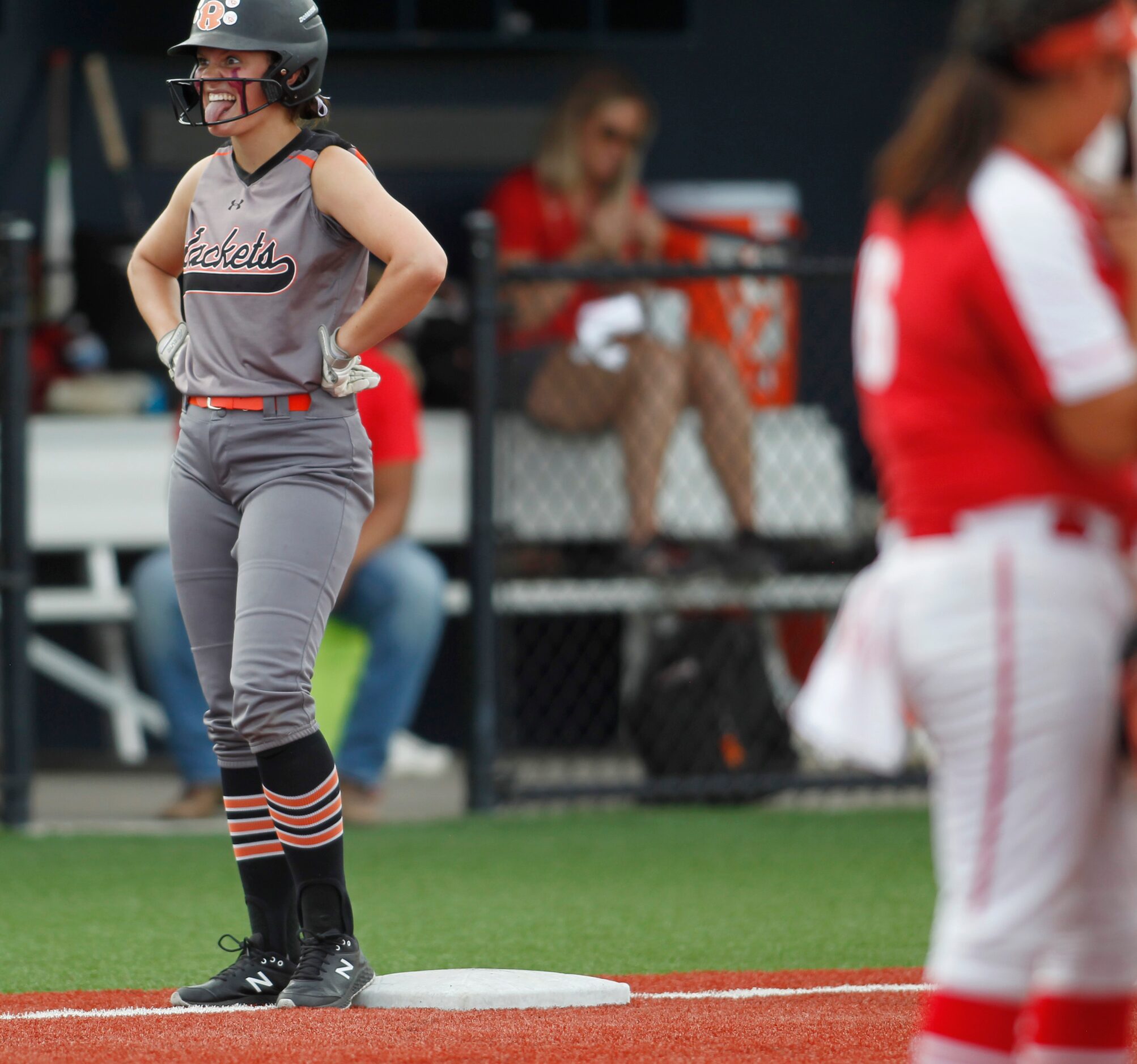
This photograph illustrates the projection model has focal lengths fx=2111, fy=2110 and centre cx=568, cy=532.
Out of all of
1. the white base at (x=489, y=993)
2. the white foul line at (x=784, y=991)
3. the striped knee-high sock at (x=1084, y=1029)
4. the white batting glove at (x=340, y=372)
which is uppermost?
the white batting glove at (x=340, y=372)

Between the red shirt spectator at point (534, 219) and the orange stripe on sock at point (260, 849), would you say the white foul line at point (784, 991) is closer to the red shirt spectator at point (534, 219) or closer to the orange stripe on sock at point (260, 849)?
the orange stripe on sock at point (260, 849)

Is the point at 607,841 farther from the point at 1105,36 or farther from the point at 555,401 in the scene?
the point at 1105,36

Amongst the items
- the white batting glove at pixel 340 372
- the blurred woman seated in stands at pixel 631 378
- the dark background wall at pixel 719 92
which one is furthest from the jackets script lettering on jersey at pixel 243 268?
the dark background wall at pixel 719 92

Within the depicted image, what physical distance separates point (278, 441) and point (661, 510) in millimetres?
3937

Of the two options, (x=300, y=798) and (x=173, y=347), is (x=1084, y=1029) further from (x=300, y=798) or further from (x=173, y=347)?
(x=173, y=347)

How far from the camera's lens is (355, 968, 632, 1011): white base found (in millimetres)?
4188

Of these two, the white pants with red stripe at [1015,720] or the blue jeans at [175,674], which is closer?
the white pants with red stripe at [1015,720]

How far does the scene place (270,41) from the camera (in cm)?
416

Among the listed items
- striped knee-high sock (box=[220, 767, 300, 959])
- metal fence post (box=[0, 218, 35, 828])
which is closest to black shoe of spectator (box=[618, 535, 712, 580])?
metal fence post (box=[0, 218, 35, 828])

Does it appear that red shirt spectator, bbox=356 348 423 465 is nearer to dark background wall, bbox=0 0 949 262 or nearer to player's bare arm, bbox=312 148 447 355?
dark background wall, bbox=0 0 949 262

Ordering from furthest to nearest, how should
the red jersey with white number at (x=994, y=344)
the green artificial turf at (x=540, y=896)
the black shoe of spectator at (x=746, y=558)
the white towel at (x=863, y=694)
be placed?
the black shoe of spectator at (x=746, y=558)
the green artificial turf at (x=540, y=896)
the white towel at (x=863, y=694)
the red jersey with white number at (x=994, y=344)

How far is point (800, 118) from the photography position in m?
9.93

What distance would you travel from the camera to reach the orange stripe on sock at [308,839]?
4094mm

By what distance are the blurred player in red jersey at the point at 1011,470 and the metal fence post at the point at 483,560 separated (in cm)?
490
